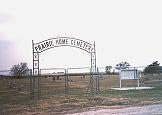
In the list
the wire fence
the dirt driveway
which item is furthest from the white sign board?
the dirt driveway

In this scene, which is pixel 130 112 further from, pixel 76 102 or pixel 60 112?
pixel 76 102

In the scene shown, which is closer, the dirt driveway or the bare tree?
the dirt driveway

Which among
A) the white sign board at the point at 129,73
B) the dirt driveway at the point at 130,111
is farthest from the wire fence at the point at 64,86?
the dirt driveway at the point at 130,111

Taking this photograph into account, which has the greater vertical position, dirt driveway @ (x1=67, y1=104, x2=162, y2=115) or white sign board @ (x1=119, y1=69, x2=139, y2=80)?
white sign board @ (x1=119, y1=69, x2=139, y2=80)

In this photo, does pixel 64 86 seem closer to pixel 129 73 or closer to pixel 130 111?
pixel 129 73

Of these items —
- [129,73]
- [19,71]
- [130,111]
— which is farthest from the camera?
[19,71]

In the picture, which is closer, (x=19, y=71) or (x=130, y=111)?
(x=130, y=111)

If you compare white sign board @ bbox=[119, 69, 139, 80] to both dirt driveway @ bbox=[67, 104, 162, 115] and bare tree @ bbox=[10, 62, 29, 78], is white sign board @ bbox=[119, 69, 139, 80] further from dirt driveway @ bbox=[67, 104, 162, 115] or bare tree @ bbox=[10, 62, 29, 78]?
dirt driveway @ bbox=[67, 104, 162, 115]

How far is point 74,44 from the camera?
2512cm

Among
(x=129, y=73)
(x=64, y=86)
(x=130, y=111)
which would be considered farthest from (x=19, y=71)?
(x=130, y=111)

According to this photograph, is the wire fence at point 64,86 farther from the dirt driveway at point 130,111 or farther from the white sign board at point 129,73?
the dirt driveway at point 130,111

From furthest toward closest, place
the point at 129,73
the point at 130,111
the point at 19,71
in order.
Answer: the point at 19,71 < the point at 129,73 < the point at 130,111

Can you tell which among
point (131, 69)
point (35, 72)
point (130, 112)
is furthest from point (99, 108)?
point (131, 69)

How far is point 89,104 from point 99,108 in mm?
2038
